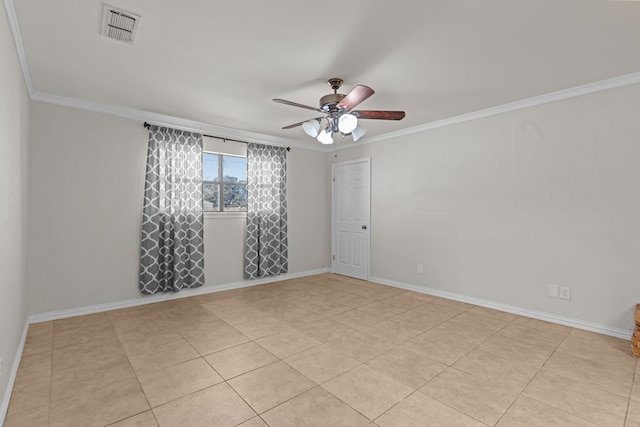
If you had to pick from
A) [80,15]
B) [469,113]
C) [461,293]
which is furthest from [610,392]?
[80,15]

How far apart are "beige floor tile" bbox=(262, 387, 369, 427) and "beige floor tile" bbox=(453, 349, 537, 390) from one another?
1048 millimetres

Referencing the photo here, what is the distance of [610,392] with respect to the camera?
2.06 meters

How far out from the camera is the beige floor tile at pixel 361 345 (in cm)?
260

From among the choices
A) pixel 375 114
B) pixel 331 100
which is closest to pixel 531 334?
pixel 375 114

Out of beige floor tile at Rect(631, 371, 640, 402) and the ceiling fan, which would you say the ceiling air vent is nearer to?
the ceiling fan

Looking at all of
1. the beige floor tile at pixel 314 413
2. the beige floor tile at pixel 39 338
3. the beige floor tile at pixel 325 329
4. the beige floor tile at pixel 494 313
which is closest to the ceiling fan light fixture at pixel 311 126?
the beige floor tile at pixel 325 329

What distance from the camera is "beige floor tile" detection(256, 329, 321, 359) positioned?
2.67 meters

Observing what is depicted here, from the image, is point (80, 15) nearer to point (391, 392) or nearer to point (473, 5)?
Answer: point (473, 5)

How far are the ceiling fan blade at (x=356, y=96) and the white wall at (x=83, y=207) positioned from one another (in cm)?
282

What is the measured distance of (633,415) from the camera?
1830 millimetres

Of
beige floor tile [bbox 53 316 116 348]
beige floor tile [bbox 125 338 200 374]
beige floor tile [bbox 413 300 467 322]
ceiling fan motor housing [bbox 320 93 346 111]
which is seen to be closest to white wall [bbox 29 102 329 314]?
beige floor tile [bbox 53 316 116 348]

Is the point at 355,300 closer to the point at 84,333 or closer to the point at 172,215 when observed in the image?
the point at 172,215

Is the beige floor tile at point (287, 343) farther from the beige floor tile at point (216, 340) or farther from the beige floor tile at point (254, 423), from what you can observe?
the beige floor tile at point (254, 423)

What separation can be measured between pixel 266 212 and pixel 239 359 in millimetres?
2865
